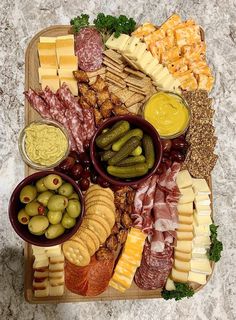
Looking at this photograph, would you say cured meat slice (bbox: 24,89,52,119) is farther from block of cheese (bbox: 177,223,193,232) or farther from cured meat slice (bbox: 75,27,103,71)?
block of cheese (bbox: 177,223,193,232)

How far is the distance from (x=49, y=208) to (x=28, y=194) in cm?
10

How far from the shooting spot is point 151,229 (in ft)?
6.67

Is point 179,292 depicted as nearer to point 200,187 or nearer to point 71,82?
point 200,187

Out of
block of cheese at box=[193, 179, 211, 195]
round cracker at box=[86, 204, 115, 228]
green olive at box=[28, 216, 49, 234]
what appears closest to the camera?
green olive at box=[28, 216, 49, 234]

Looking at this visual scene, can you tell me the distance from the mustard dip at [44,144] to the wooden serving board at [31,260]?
0.38ft

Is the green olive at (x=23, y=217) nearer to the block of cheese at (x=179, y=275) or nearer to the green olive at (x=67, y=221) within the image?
the green olive at (x=67, y=221)

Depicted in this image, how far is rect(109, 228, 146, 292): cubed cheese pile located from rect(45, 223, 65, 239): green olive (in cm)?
28

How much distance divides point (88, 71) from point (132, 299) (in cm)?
99

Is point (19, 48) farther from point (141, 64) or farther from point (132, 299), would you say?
point (132, 299)

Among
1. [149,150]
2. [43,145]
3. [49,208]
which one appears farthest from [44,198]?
[149,150]

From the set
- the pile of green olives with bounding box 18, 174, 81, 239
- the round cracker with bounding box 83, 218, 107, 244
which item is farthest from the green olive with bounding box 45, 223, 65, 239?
the round cracker with bounding box 83, 218, 107, 244

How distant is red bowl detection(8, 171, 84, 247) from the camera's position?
190 centimetres

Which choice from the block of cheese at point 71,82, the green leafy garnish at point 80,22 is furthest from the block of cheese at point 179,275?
the green leafy garnish at point 80,22

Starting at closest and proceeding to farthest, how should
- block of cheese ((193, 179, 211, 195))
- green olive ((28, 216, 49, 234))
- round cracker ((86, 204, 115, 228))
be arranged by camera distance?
green olive ((28, 216, 49, 234)) → round cracker ((86, 204, 115, 228)) → block of cheese ((193, 179, 211, 195))
